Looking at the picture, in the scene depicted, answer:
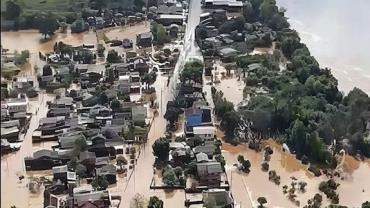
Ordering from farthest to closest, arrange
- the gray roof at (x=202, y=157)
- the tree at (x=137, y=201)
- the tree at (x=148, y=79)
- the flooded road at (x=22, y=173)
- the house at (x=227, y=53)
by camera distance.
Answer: the house at (x=227, y=53), the tree at (x=148, y=79), the gray roof at (x=202, y=157), the flooded road at (x=22, y=173), the tree at (x=137, y=201)

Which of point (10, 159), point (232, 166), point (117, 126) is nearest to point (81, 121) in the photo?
point (117, 126)

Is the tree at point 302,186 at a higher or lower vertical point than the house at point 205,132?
lower

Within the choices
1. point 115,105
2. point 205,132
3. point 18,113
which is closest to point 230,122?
point 205,132

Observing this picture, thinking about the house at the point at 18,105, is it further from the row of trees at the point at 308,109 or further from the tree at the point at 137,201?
the row of trees at the point at 308,109

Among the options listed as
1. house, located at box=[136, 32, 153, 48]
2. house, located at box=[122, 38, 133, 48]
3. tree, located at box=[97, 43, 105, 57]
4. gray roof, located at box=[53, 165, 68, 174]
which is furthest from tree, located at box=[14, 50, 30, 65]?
house, located at box=[136, 32, 153, 48]

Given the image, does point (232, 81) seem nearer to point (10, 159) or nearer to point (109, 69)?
point (109, 69)

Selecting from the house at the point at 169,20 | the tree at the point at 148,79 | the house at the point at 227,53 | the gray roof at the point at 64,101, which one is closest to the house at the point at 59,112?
the gray roof at the point at 64,101
